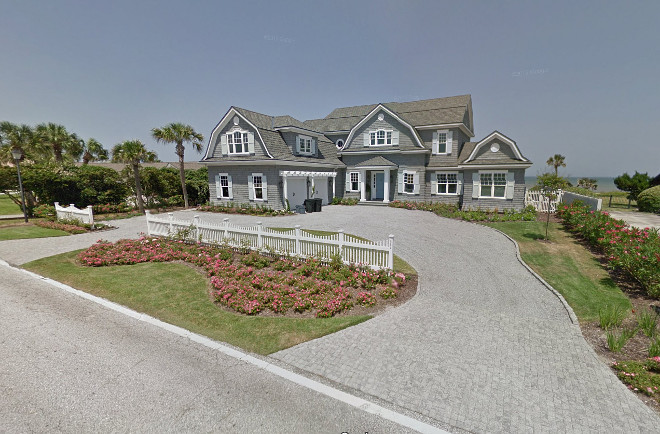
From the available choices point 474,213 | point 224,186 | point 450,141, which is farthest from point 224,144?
point 474,213

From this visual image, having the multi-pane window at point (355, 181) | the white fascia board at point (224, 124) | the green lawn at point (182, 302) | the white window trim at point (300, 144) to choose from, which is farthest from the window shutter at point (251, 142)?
the green lawn at point (182, 302)

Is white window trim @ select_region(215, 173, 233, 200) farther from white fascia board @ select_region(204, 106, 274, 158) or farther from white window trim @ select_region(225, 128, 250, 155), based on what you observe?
white fascia board @ select_region(204, 106, 274, 158)

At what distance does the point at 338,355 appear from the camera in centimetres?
518

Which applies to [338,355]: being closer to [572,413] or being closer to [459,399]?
[459,399]

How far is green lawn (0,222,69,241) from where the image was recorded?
1432 centimetres

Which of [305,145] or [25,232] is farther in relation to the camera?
[305,145]

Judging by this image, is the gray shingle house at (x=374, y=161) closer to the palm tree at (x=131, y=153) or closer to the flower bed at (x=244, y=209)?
the flower bed at (x=244, y=209)

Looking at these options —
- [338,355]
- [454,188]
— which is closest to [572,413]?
[338,355]

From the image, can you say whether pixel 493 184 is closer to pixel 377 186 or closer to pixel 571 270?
pixel 377 186

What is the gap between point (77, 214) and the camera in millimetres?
16719

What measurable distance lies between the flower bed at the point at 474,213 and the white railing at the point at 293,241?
11.7 metres

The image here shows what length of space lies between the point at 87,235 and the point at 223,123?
12.7 metres

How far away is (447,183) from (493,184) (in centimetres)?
366

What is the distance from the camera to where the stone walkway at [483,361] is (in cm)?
390
